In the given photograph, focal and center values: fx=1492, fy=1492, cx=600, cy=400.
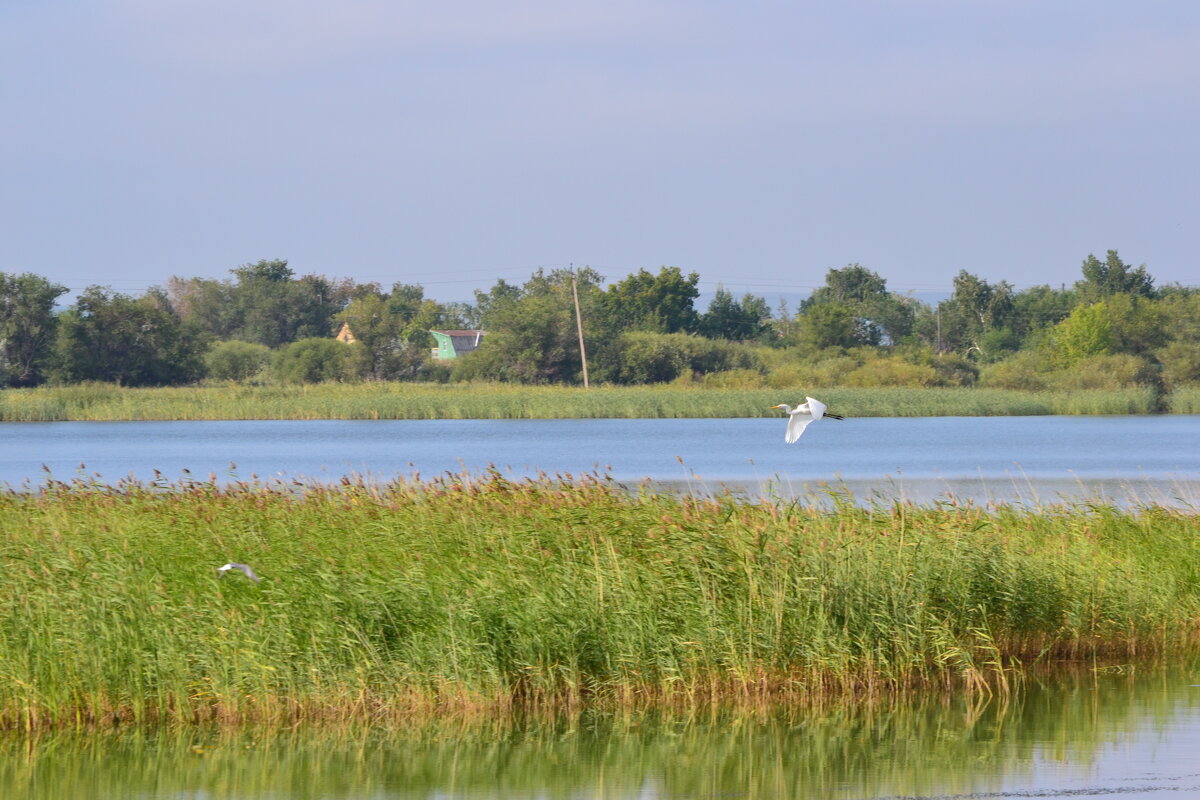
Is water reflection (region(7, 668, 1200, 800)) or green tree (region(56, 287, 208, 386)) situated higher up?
green tree (region(56, 287, 208, 386))

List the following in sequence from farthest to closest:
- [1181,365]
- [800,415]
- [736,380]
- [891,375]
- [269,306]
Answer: [269,306] → [736,380] → [891,375] → [1181,365] → [800,415]

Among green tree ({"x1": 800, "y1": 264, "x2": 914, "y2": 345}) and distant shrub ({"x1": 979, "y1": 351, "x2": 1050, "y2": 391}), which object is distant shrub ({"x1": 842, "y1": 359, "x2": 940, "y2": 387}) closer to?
distant shrub ({"x1": 979, "y1": 351, "x2": 1050, "y2": 391})

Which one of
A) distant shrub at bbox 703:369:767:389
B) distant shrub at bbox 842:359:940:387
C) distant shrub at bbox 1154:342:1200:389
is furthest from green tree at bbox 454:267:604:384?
distant shrub at bbox 1154:342:1200:389

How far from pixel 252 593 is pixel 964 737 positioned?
16.4 feet

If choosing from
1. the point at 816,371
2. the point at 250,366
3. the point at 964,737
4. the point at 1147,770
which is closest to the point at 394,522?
the point at 964,737

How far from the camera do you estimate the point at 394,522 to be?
40.1 feet

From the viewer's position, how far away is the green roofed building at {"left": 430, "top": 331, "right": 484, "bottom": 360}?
117 meters

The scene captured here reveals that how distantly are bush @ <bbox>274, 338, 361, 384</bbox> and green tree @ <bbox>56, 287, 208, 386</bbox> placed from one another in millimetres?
4767

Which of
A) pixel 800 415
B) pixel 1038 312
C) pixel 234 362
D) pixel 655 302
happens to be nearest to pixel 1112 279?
pixel 1038 312

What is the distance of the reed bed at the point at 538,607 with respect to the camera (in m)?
9.76

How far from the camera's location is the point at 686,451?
38.8 m

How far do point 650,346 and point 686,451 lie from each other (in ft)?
108

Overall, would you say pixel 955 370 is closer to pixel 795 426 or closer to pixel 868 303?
pixel 868 303

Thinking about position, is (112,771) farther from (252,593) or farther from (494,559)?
(494,559)
